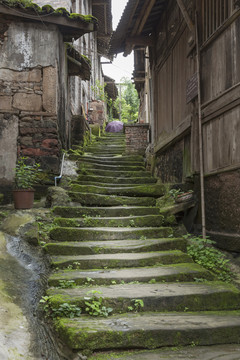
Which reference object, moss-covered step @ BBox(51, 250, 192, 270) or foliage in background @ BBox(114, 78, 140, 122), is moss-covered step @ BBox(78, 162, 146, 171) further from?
foliage in background @ BBox(114, 78, 140, 122)

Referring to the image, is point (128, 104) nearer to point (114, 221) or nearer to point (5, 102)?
point (5, 102)

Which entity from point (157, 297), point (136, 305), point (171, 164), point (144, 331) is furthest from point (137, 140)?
point (144, 331)

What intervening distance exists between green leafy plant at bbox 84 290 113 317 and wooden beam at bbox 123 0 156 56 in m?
5.81

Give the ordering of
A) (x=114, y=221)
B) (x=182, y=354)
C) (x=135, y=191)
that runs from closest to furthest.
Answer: (x=182, y=354) → (x=114, y=221) → (x=135, y=191)

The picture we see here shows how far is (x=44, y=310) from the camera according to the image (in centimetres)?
290

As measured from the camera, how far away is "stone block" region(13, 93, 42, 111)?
7008 millimetres

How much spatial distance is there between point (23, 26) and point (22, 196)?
4.17 metres

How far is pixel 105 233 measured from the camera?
15.2ft

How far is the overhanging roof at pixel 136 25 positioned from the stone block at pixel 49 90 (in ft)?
5.54

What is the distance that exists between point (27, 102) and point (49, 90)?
0.56m

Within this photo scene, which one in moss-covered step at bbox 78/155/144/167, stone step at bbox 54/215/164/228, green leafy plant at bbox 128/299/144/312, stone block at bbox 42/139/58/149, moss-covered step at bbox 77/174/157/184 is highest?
stone block at bbox 42/139/58/149

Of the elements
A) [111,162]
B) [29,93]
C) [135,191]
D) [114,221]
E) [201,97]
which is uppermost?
[29,93]

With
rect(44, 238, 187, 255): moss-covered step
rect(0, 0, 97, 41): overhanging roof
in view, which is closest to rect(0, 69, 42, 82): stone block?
rect(0, 0, 97, 41): overhanging roof

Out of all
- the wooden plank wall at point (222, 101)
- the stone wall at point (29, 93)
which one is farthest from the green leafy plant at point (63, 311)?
the stone wall at point (29, 93)
